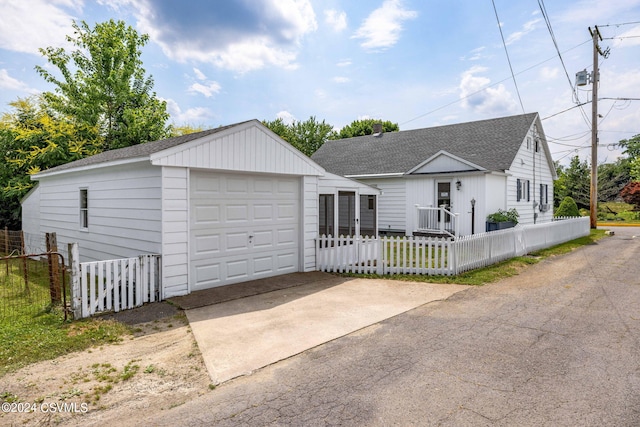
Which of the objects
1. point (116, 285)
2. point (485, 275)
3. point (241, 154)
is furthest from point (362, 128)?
point (116, 285)

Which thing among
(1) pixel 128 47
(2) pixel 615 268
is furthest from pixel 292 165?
(1) pixel 128 47

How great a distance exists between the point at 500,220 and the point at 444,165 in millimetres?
3345

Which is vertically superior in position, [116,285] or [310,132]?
[310,132]

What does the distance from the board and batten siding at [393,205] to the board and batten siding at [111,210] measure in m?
12.7

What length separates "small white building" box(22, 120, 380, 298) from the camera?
7.30m

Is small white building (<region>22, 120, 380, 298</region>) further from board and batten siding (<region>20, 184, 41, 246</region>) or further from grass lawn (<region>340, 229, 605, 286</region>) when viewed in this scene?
board and batten siding (<region>20, 184, 41, 246</region>)

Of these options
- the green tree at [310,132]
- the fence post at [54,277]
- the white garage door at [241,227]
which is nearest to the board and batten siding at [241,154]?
the white garage door at [241,227]

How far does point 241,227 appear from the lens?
8586mm

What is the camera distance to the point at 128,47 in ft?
74.5

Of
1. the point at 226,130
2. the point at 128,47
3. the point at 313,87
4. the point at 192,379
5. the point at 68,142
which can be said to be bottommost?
the point at 192,379

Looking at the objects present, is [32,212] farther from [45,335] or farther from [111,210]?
[45,335]

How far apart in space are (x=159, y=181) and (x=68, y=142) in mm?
15196

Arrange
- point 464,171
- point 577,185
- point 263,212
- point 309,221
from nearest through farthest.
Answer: point 263,212
point 309,221
point 464,171
point 577,185

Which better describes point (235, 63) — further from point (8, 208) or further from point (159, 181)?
point (8, 208)
